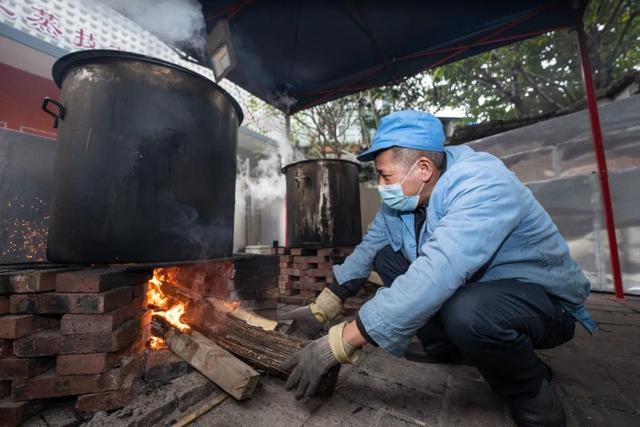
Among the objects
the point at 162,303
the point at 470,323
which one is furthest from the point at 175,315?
the point at 470,323

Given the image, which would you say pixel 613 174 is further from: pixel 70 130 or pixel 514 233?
pixel 70 130

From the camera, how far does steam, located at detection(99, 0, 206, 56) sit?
3043 millimetres

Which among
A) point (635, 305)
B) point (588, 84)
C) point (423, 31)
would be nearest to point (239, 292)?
point (423, 31)

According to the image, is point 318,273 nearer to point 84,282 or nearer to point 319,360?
point 319,360

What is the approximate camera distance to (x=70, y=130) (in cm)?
179

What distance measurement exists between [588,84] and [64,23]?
327 inches

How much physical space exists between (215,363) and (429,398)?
1.19 metres

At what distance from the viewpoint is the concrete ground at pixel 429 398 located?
1.47 m

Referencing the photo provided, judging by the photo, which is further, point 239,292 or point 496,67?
point 496,67

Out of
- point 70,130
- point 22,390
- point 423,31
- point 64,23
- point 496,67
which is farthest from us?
point 496,67

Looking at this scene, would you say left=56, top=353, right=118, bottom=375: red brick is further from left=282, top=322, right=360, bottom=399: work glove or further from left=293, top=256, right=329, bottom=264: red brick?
left=293, top=256, right=329, bottom=264: red brick

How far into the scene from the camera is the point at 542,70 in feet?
28.8

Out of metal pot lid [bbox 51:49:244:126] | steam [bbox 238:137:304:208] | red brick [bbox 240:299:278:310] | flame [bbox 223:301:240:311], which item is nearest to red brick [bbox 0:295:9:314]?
flame [bbox 223:301:240:311]

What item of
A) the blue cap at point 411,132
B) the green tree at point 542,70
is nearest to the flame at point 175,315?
the blue cap at point 411,132
